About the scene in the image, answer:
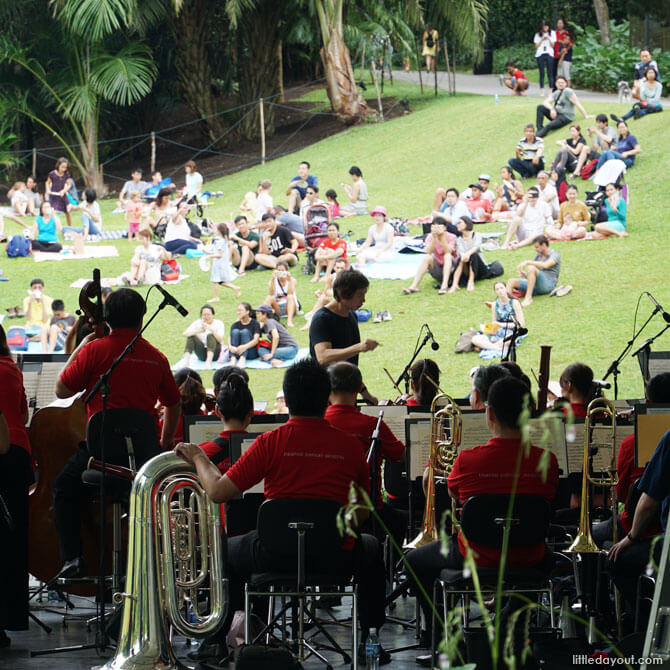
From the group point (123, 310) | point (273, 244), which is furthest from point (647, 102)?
point (123, 310)

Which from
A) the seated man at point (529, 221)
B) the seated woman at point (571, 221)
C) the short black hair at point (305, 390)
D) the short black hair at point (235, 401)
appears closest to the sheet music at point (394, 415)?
the short black hair at point (235, 401)

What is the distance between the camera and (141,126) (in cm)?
2788

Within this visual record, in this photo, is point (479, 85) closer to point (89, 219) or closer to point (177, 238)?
point (89, 219)

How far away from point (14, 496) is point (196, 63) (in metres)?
21.8

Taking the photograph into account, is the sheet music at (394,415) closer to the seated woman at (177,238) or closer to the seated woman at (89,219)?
the seated woman at (177,238)

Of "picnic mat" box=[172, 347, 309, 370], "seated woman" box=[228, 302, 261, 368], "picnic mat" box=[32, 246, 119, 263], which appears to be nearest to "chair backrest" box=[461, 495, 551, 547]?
"picnic mat" box=[172, 347, 309, 370]

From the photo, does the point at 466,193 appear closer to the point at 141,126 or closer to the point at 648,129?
the point at 648,129

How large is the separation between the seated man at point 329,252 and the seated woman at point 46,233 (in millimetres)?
4982

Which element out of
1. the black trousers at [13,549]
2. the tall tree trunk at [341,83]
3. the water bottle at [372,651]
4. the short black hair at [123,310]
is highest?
the tall tree trunk at [341,83]

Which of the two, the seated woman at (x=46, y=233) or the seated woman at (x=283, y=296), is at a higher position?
the seated woman at (x=46, y=233)

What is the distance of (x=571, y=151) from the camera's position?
18.6 metres

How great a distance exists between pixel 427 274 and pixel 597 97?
9841 millimetres

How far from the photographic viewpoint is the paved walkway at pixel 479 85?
78.8ft

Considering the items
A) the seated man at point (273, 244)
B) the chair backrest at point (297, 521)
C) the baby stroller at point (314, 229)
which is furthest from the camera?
the seated man at point (273, 244)
